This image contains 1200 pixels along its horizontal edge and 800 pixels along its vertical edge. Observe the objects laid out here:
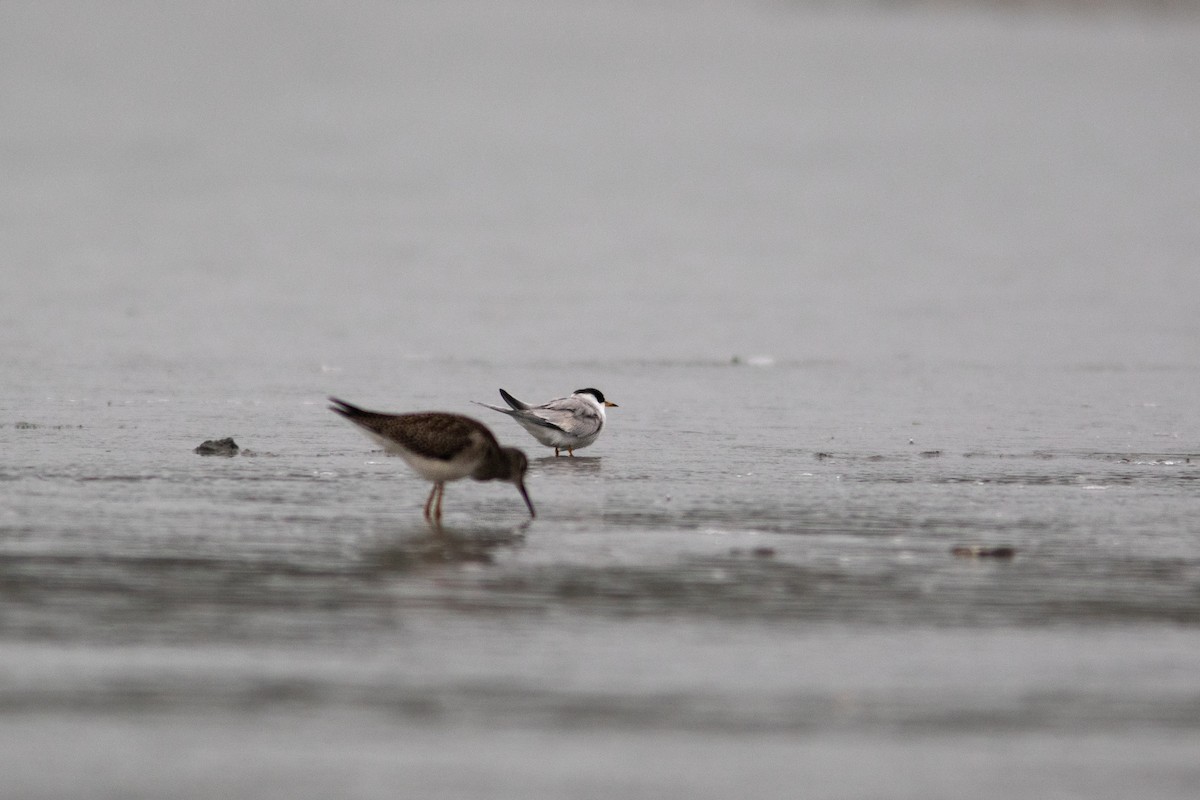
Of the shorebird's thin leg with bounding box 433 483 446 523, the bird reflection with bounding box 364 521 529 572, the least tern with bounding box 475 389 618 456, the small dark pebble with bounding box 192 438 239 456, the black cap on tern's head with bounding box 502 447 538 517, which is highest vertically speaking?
the least tern with bounding box 475 389 618 456

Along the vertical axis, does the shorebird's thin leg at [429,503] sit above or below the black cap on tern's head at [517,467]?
below

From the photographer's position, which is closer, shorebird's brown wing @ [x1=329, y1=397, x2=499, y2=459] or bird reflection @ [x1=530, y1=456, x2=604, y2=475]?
shorebird's brown wing @ [x1=329, y1=397, x2=499, y2=459]

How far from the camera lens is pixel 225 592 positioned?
8.36 m

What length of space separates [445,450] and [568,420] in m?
2.49

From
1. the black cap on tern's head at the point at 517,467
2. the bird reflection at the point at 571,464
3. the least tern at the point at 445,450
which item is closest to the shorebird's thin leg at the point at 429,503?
the least tern at the point at 445,450

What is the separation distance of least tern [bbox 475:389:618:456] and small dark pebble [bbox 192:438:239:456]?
162 centimetres

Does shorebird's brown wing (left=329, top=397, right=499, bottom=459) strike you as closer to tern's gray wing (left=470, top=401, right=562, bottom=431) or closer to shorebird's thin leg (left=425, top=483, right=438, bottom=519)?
shorebird's thin leg (left=425, top=483, right=438, bottom=519)

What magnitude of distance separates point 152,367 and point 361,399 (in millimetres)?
2113

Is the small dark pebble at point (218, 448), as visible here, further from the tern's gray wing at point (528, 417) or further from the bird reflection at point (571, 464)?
the bird reflection at point (571, 464)

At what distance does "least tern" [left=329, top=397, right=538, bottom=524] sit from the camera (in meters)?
10.3

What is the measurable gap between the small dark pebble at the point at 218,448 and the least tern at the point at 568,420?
5.30 feet

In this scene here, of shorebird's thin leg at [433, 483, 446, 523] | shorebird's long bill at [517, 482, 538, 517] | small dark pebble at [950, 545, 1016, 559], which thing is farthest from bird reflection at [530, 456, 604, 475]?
small dark pebble at [950, 545, 1016, 559]

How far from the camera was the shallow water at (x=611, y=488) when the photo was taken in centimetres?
661

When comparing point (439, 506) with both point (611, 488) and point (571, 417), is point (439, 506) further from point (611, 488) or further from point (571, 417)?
point (571, 417)
